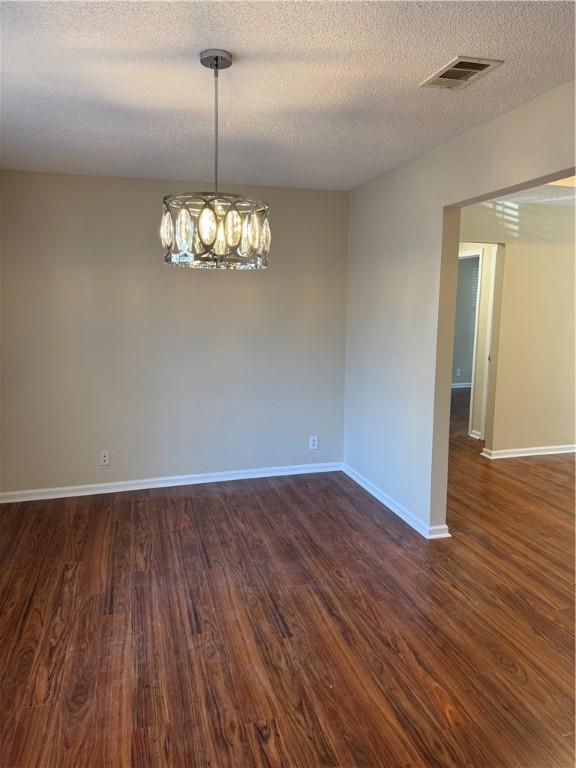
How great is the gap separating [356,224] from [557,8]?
2.89 metres

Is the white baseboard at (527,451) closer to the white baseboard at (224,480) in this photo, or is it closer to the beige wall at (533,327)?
the beige wall at (533,327)

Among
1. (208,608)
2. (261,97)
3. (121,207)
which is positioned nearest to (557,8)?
(261,97)

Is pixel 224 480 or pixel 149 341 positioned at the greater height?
pixel 149 341

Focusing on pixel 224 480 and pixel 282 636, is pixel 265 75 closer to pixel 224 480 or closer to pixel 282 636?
pixel 282 636

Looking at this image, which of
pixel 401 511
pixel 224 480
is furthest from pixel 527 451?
pixel 224 480

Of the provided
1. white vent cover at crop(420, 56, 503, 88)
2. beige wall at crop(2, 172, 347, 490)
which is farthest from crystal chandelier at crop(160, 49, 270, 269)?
beige wall at crop(2, 172, 347, 490)

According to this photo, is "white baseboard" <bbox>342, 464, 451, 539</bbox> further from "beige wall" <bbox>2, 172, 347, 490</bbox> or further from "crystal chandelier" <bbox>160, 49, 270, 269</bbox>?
"crystal chandelier" <bbox>160, 49, 270, 269</bbox>

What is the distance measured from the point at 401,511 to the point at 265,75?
9.90ft

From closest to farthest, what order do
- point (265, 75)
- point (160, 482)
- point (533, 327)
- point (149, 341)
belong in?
point (265, 75), point (149, 341), point (160, 482), point (533, 327)

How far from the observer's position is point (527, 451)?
5.55m

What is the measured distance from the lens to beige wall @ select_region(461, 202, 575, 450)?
5.25m

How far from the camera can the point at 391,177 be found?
12.8 feet

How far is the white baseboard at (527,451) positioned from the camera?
17.9 feet

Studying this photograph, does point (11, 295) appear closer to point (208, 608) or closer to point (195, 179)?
point (195, 179)
